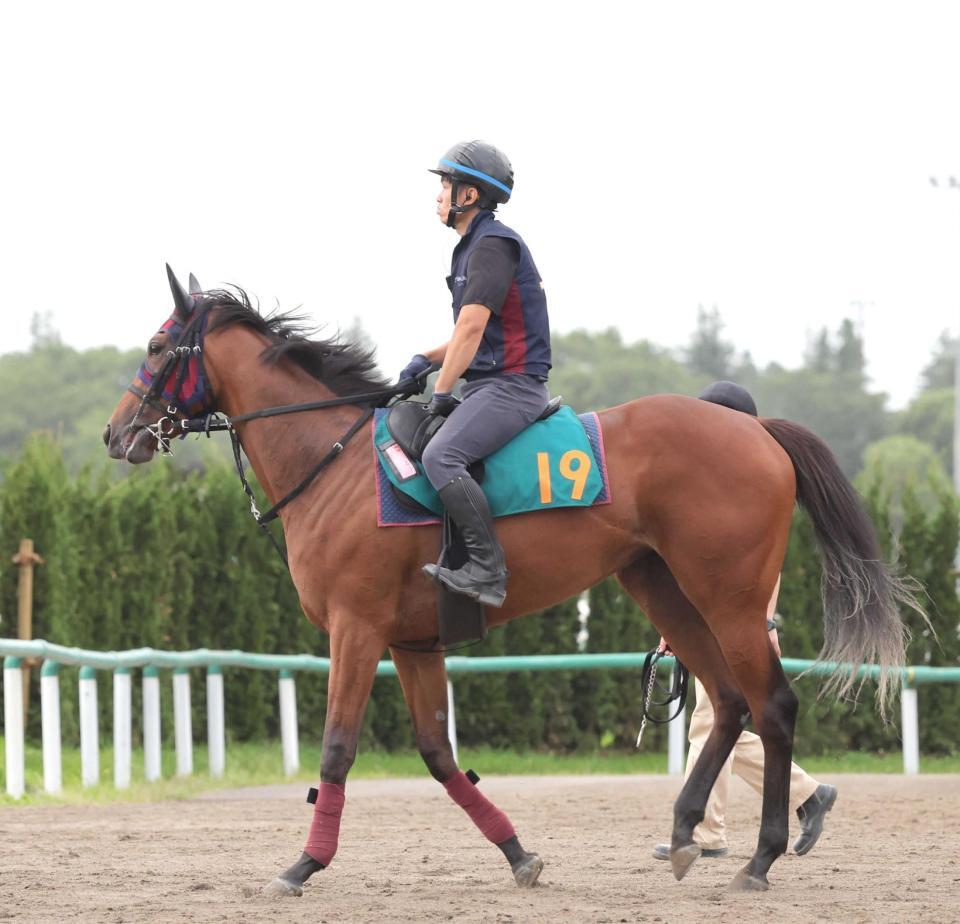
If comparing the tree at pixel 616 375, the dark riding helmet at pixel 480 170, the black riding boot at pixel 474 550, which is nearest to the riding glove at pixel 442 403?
the black riding boot at pixel 474 550

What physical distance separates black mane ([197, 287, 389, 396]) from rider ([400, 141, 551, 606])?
0.74ft

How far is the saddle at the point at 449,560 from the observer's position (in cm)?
650

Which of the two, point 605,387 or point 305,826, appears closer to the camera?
point 305,826

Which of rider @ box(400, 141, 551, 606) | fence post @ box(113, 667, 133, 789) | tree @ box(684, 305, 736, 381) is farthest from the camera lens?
tree @ box(684, 305, 736, 381)

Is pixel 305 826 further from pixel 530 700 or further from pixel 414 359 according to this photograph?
pixel 530 700

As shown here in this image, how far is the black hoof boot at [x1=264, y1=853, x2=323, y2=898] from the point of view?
20.6ft

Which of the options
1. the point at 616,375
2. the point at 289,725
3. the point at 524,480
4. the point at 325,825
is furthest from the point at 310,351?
the point at 616,375

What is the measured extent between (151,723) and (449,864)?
4.64 meters

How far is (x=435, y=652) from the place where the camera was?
6.84 m

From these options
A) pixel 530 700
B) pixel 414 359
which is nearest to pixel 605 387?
pixel 530 700

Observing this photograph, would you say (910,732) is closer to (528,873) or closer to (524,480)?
(528,873)

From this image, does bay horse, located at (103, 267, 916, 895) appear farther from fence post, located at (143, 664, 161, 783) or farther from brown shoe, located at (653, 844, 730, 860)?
fence post, located at (143, 664, 161, 783)

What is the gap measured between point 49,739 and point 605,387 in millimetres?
90225

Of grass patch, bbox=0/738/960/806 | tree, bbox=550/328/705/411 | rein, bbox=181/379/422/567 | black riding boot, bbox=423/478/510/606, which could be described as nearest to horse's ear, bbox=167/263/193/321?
rein, bbox=181/379/422/567
